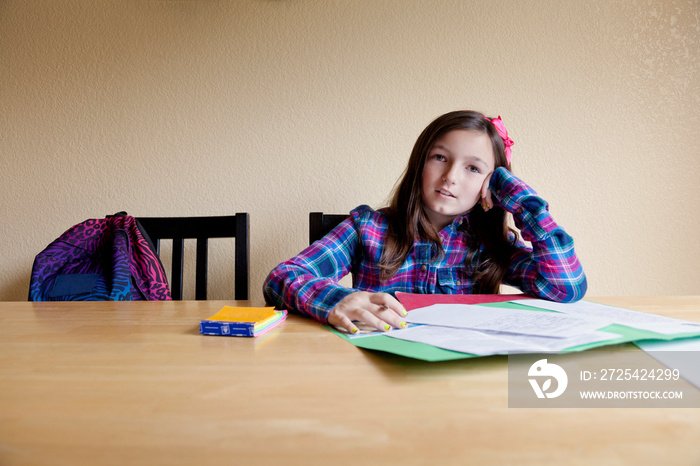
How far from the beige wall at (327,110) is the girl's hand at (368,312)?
880mm

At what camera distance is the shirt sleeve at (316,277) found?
0.68 m

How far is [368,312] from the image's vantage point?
0.58 meters

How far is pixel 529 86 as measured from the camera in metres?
1.46

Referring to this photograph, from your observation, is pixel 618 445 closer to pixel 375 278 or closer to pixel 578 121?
pixel 375 278

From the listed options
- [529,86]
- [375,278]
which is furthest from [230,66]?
[529,86]

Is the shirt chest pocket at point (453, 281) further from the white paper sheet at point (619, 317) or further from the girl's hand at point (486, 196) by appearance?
the white paper sheet at point (619, 317)

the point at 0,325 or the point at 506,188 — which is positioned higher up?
the point at 506,188

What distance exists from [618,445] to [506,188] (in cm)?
79

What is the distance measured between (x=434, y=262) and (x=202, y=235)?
0.62 m

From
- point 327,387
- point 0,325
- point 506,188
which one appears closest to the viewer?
point 327,387

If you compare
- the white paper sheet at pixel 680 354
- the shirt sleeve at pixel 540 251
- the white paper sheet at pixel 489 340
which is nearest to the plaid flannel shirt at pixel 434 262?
the shirt sleeve at pixel 540 251

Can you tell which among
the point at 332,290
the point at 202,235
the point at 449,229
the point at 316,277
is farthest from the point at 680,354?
the point at 202,235

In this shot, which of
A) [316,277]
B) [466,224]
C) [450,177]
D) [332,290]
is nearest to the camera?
[332,290]

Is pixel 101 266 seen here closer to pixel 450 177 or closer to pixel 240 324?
pixel 240 324
